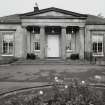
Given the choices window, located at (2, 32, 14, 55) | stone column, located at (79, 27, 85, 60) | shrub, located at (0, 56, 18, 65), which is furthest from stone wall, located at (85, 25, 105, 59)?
window, located at (2, 32, 14, 55)

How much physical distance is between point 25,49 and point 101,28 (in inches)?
364

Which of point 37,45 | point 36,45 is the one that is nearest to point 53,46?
point 37,45

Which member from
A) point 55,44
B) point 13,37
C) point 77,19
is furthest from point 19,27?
point 77,19

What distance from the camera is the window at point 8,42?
18.5m

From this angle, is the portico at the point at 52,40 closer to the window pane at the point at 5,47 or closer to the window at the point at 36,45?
the window at the point at 36,45

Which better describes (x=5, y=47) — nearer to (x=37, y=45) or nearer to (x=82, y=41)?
(x=37, y=45)

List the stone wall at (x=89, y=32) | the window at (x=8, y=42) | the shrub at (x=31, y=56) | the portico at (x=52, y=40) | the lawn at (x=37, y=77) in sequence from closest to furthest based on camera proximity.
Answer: the lawn at (x=37, y=77)
the shrub at (x=31, y=56)
the stone wall at (x=89, y=32)
the portico at (x=52, y=40)
the window at (x=8, y=42)

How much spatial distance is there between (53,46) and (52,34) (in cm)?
147

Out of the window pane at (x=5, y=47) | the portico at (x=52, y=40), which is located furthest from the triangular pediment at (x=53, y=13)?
the window pane at (x=5, y=47)

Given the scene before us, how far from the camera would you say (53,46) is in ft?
61.7

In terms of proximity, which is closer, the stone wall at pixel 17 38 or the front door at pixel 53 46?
the stone wall at pixel 17 38

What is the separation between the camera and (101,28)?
18312mm

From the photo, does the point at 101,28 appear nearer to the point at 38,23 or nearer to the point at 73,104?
the point at 38,23

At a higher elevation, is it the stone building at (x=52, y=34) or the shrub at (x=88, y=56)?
the stone building at (x=52, y=34)
